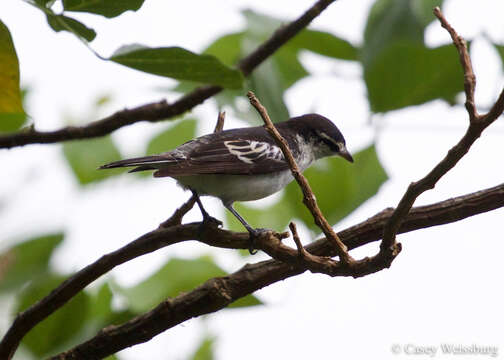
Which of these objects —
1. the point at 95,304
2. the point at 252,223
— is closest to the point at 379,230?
the point at 95,304

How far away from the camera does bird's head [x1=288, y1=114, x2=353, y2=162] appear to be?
573 centimetres

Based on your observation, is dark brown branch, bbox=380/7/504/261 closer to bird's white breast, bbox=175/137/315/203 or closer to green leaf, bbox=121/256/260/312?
green leaf, bbox=121/256/260/312

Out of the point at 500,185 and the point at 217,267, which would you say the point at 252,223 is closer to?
the point at 217,267

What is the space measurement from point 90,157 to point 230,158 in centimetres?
88

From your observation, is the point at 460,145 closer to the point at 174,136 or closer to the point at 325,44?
the point at 325,44

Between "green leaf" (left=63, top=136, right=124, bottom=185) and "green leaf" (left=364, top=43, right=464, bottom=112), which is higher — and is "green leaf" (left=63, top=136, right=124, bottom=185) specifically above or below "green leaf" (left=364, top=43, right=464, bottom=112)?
below

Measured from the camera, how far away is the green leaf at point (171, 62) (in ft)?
8.61

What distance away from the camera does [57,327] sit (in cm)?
335

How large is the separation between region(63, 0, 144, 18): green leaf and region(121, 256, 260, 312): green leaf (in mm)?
1695

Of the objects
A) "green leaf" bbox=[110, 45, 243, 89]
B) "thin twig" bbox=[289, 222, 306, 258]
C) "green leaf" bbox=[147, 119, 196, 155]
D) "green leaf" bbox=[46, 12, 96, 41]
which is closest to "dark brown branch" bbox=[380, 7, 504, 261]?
"thin twig" bbox=[289, 222, 306, 258]

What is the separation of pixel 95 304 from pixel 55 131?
90cm

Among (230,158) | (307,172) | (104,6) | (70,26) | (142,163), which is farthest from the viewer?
(230,158)

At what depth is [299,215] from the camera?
370 centimetres

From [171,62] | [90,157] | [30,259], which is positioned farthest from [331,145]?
[171,62]
